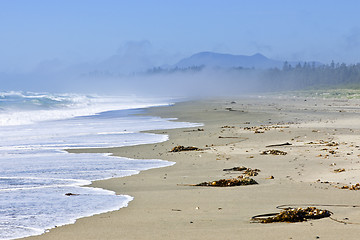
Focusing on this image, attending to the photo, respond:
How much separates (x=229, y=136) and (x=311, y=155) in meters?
5.09

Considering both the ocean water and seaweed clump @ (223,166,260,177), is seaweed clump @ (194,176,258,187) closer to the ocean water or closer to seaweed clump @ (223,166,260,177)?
seaweed clump @ (223,166,260,177)

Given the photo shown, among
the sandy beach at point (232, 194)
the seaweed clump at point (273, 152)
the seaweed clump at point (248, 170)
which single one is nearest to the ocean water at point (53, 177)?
the sandy beach at point (232, 194)

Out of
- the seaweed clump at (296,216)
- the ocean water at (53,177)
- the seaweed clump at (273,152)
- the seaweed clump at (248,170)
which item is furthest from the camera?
the seaweed clump at (273,152)

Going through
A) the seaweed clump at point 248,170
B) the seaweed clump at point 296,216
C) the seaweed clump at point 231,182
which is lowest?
the seaweed clump at point 248,170

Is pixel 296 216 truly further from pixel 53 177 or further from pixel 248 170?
pixel 53 177

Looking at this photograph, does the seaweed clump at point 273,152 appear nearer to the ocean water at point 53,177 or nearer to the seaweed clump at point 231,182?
the ocean water at point 53,177

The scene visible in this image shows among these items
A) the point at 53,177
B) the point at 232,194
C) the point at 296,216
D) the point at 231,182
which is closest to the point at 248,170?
the point at 231,182

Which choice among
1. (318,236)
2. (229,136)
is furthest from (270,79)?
(318,236)

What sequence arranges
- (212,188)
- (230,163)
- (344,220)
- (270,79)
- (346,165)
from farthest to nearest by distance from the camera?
(270,79)
(230,163)
(346,165)
(212,188)
(344,220)

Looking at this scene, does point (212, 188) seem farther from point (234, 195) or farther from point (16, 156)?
point (16, 156)

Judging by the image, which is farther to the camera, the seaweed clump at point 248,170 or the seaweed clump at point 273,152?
the seaweed clump at point 273,152

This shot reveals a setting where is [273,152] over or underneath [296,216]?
underneath

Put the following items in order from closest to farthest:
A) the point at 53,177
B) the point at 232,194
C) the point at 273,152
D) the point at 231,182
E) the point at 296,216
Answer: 1. the point at 296,216
2. the point at 232,194
3. the point at 231,182
4. the point at 53,177
5. the point at 273,152

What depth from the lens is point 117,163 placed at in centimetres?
1105
